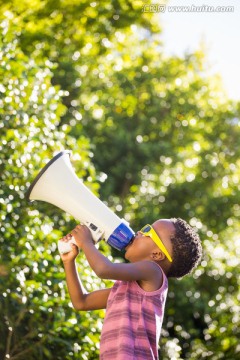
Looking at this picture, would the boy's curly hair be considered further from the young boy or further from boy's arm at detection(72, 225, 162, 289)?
boy's arm at detection(72, 225, 162, 289)

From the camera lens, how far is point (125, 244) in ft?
11.3

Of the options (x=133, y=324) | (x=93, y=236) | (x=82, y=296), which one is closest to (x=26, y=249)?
(x=82, y=296)

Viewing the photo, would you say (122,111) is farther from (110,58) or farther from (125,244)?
(125,244)

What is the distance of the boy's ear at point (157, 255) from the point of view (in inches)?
138

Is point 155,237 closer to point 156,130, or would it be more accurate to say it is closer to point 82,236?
point 82,236

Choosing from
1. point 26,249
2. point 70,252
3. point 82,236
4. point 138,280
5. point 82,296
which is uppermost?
point 82,236

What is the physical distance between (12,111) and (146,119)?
847 centimetres

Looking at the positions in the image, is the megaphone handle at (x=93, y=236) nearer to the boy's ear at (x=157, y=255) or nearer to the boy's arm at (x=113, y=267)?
the boy's arm at (x=113, y=267)

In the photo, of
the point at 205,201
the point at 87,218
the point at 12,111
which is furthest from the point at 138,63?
the point at 87,218

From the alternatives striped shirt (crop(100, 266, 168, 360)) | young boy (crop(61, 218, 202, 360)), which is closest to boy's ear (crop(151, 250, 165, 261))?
young boy (crop(61, 218, 202, 360))

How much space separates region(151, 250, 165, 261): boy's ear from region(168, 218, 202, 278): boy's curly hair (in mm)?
53

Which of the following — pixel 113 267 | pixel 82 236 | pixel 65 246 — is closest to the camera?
pixel 113 267

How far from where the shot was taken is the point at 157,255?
352 cm

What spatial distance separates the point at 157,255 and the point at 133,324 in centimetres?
33
